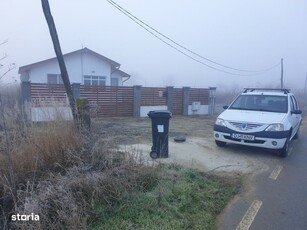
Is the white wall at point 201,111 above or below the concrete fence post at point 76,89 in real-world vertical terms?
below

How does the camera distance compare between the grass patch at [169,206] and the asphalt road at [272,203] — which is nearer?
the grass patch at [169,206]

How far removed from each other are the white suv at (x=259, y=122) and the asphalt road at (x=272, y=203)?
29.5 inches

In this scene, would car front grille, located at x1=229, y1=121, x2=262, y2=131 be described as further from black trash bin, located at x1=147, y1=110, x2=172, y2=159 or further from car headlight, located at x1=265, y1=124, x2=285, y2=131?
black trash bin, located at x1=147, y1=110, x2=172, y2=159

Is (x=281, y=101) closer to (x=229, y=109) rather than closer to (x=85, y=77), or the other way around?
(x=229, y=109)

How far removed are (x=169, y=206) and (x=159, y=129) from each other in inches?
110

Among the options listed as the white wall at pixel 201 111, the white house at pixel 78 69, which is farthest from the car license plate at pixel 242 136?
the white house at pixel 78 69

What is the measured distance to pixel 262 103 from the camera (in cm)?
840

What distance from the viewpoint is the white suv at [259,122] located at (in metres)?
7.07

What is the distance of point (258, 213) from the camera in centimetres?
415

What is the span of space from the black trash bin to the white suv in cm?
194

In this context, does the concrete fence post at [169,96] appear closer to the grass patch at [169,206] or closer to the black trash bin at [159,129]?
the black trash bin at [159,129]

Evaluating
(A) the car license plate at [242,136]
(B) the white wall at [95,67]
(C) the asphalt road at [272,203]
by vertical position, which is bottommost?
(C) the asphalt road at [272,203]

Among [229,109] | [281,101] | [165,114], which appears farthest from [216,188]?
[281,101]

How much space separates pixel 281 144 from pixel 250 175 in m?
1.80
